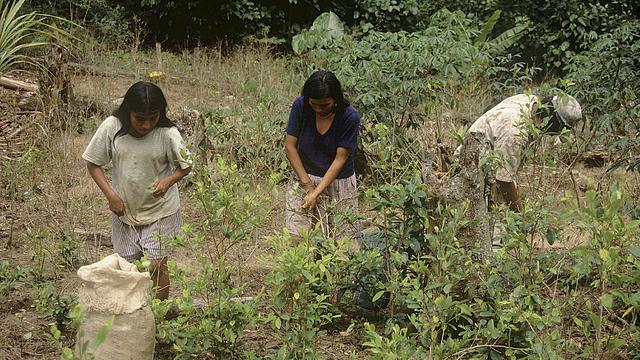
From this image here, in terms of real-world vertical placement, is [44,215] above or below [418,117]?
below

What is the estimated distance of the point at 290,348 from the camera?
345 cm

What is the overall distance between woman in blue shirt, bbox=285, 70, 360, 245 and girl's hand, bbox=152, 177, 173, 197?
66cm

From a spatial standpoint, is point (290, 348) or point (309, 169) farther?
point (309, 169)

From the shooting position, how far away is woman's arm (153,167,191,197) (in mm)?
4059

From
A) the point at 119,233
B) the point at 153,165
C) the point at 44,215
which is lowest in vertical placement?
the point at 44,215

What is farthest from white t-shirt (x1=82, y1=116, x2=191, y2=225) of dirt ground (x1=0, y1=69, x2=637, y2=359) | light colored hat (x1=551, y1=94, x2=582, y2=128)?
light colored hat (x1=551, y1=94, x2=582, y2=128)

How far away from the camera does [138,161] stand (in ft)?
13.5

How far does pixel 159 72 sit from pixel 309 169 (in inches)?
209

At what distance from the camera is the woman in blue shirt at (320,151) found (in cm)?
446

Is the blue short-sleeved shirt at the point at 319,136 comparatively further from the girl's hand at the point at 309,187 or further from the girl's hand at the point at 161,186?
the girl's hand at the point at 161,186

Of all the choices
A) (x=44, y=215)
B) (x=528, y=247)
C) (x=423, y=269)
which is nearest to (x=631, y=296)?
(x=528, y=247)

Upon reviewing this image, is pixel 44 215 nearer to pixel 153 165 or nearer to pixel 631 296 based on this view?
pixel 153 165

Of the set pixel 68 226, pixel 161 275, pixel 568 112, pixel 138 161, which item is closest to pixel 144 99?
pixel 138 161

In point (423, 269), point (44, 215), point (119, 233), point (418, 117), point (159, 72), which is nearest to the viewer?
point (423, 269)
